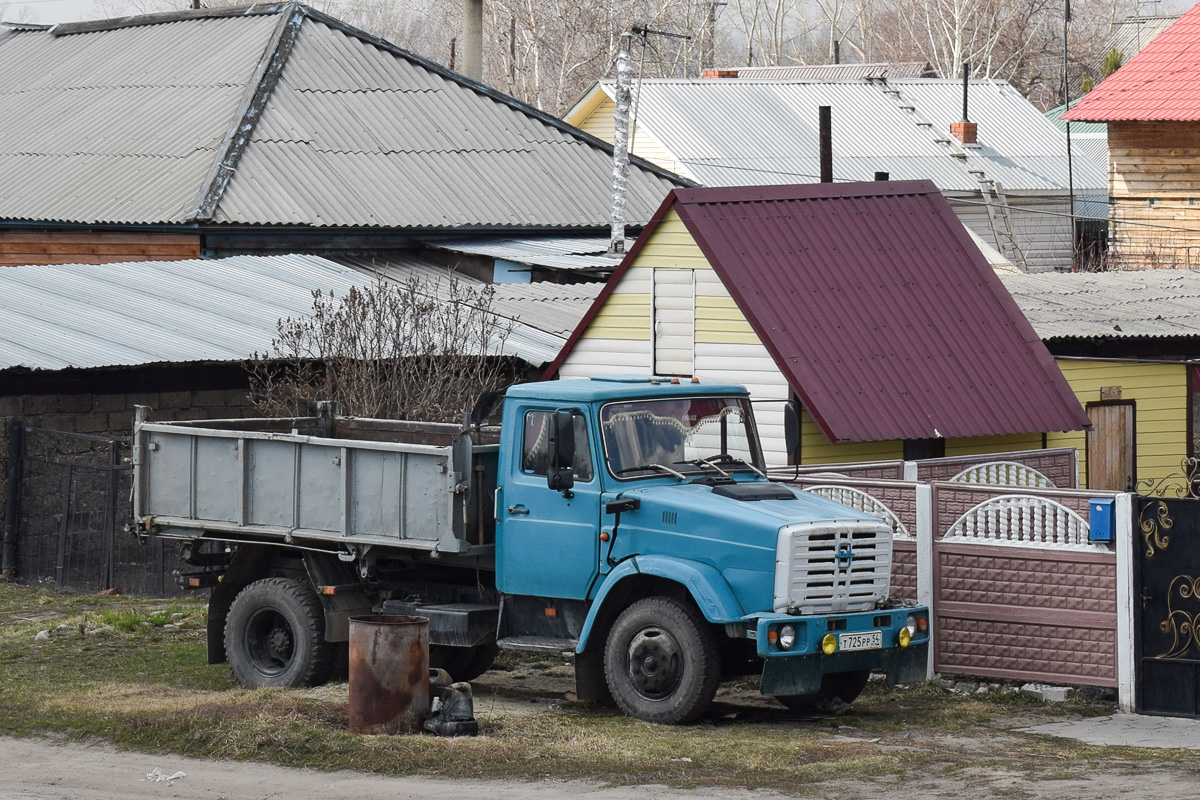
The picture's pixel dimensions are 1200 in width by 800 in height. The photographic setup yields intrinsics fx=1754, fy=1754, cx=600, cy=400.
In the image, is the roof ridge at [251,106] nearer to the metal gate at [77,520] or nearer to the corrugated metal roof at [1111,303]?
the metal gate at [77,520]

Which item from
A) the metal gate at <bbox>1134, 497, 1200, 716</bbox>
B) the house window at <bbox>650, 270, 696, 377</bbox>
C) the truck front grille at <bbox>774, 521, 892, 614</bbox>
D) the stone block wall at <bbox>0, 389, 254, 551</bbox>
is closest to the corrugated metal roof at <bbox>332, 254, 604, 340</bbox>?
the stone block wall at <bbox>0, 389, 254, 551</bbox>

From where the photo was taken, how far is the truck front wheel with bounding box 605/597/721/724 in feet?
36.3

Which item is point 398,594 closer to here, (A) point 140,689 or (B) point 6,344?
(A) point 140,689

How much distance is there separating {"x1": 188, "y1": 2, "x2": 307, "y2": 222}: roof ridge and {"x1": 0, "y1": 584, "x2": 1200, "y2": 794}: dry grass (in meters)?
15.0

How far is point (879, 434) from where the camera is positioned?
16.7m

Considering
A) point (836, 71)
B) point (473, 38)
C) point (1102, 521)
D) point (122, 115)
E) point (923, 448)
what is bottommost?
point (1102, 521)

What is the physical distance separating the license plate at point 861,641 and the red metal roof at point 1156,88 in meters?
28.4

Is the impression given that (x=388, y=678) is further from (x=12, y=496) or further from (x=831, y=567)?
(x=12, y=496)

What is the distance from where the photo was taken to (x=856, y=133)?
2096 inches

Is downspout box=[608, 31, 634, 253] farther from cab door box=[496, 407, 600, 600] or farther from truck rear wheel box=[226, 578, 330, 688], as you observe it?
cab door box=[496, 407, 600, 600]

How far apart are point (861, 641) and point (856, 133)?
43.6 m

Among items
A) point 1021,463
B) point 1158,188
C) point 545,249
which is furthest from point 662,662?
point 1158,188

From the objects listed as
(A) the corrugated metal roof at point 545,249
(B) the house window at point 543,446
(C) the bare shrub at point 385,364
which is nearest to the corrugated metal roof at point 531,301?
(A) the corrugated metal roof at point 545,249

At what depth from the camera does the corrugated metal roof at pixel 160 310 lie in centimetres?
1942
